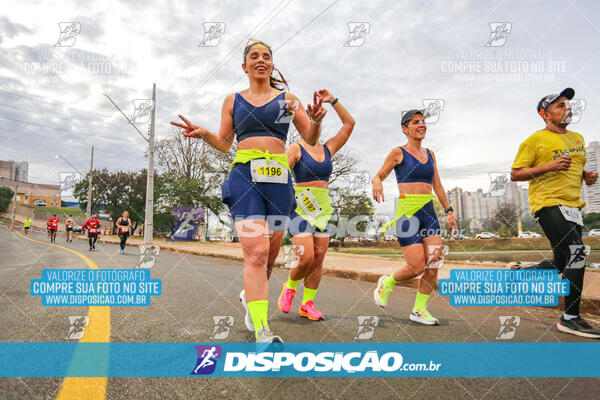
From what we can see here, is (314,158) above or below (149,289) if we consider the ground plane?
above

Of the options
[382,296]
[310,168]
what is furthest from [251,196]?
[382,296]

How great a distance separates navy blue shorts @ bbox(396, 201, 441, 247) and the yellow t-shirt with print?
0.95 meters

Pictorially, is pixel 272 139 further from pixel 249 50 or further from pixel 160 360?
pixel 160 360

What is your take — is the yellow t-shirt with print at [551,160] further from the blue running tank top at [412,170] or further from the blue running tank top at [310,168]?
the blue running tank top at [310,168]

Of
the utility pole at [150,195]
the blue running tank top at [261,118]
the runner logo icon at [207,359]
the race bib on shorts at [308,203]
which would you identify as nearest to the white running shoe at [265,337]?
the runner logo icon at [207,359]

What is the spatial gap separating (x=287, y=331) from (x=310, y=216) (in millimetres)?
1168

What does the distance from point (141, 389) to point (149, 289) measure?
10.0 feet

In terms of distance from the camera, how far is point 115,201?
3753cm

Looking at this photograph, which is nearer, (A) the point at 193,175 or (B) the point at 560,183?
(B) the point at 560,183

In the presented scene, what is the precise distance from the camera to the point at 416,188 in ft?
11.8

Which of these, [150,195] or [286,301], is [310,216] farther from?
[150,195]

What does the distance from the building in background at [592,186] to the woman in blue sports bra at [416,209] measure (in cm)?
129

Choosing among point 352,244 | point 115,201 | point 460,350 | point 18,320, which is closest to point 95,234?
point 18,320

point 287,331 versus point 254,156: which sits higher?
point 254,156
